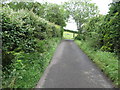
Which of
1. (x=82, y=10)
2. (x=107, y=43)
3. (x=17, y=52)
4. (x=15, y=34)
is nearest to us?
(x=17, y=52)

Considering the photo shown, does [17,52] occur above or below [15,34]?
below

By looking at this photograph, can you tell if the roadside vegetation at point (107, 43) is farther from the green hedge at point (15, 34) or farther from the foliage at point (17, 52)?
the green hedge at point (15, 34)

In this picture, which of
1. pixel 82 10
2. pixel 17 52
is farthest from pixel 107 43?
pixel 82 10

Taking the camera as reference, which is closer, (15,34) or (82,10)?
(15,34)

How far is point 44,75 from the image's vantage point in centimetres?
490

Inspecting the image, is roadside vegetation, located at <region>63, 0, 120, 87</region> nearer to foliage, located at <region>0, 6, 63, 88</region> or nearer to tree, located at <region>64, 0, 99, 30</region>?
foliage, located at <region>0, 6, 63, 88</region>

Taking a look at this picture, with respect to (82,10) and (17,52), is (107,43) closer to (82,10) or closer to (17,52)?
(17,52)

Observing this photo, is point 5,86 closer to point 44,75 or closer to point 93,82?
point 44,75

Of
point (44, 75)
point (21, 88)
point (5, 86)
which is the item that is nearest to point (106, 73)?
point (44, 75)

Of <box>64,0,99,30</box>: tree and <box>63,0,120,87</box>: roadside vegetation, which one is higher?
<box>64,0,99,30</box>: tree

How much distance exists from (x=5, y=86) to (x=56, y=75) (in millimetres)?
2264

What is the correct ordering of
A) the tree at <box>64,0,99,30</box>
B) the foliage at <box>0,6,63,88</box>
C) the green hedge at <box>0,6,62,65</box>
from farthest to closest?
the tree at <box>64,0,99,30</box> < the green hedge at <box>0,6,62,65</box> < the foliage at <box>0,6,63,88</box>

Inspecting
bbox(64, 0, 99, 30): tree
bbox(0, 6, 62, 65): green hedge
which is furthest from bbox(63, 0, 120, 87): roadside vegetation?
bbox(64, 0, 99, 30): tree

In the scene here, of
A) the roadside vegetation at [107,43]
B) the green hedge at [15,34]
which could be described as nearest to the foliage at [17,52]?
the green hedge at [15,34]
